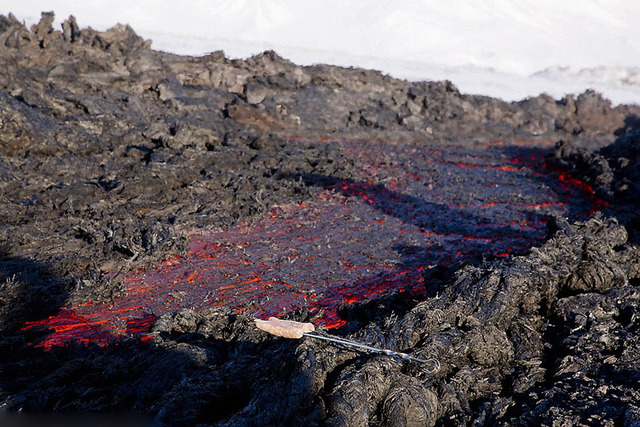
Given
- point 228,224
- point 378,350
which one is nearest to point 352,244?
point 228,224

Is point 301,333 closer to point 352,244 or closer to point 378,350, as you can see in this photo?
point 378,350

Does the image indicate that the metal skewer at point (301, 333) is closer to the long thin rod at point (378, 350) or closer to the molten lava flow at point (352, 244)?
the long thin rod at point (378, 350)

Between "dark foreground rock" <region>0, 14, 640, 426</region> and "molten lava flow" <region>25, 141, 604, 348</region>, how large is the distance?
361mm

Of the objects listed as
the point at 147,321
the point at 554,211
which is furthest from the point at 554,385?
the point at 554,211

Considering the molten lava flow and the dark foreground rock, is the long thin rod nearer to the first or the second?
the dark foreground rock

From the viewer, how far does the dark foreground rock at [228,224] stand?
423 cm

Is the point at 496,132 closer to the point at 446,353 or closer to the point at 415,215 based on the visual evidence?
the point at 415,215

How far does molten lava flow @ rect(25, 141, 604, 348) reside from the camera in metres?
7.29

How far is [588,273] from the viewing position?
250 inches

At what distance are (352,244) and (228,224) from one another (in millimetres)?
2313

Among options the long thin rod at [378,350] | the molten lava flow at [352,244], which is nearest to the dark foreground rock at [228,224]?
the long thin rod at [378,350]

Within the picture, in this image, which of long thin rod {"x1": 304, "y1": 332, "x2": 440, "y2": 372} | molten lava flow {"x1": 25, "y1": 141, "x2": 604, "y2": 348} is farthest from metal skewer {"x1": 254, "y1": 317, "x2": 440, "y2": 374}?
molten lava flow {"x1": 25, "y1": 141, "x2": 604, "y2": 348}

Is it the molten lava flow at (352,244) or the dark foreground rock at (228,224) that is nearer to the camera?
the dark foreground rock at (228,224)

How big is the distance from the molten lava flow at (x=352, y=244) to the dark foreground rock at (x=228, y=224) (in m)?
0.36
